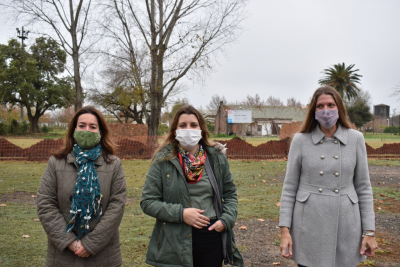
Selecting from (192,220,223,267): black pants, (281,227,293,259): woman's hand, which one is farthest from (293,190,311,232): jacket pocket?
(192,220,223,267): black pants

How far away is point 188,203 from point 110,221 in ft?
2.31

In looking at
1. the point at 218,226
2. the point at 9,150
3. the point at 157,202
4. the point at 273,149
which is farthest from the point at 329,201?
the point at 9,150

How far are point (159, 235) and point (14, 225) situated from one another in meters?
4.65

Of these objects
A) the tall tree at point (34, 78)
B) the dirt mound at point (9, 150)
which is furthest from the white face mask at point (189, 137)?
the tall tree at point (34, 78)

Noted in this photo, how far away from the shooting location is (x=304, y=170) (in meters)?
2.65

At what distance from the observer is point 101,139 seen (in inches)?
120

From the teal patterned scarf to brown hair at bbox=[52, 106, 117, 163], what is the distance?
0.13 meters

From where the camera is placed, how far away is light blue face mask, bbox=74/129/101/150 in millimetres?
2791

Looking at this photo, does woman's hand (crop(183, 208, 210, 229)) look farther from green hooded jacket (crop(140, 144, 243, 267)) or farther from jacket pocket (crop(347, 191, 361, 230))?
jacket pocket (crop(347, 191, 361, 230))

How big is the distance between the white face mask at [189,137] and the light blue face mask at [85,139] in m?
0.75

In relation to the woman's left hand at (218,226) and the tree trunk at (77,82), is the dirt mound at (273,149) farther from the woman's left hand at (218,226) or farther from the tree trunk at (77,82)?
the woman's left hand at (218,226)

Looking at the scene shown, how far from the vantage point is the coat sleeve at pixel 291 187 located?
104 inches

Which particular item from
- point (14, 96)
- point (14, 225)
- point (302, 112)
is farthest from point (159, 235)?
point (302, 112)

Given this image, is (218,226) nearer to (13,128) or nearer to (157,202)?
(157,202)
